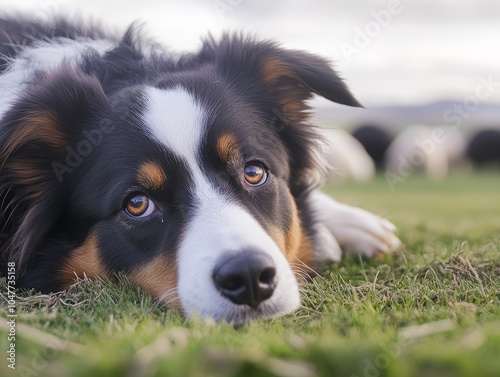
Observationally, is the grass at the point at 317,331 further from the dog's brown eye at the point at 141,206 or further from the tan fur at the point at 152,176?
the tan fur at the point at 152,176

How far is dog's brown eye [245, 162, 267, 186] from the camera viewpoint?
410 centimetres

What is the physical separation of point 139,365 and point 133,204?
195 centimetres

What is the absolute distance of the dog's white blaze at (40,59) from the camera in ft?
15.3

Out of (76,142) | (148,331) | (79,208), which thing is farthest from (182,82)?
(148,331)

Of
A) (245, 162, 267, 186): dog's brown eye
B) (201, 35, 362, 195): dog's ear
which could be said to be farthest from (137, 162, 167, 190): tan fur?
(201, 35, 362, 195): dog's ear

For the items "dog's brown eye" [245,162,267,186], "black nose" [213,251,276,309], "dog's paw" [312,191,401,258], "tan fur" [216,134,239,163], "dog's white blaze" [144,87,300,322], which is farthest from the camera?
"dog's paw" [312,191,401,258]

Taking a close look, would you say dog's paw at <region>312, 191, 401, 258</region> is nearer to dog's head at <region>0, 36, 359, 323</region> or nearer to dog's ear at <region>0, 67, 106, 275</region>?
dog's head at <region>0, 36, 359, 323</region>

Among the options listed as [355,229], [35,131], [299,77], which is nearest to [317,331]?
[35,131]

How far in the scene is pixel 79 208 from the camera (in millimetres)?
4203

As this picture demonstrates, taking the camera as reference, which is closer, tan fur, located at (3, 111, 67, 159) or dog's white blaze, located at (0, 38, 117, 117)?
tan fur, located at (3, 111, 67, 159)

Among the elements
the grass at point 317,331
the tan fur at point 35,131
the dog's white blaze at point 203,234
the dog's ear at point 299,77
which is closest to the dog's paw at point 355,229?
the grass at point 317,331

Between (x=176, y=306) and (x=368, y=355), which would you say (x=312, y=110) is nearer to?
(x=176, y=306)

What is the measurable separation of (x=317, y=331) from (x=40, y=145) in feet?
7.34

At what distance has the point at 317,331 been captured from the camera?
116 inches
